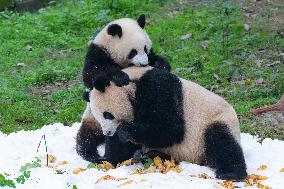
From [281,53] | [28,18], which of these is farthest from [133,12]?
[281,53]

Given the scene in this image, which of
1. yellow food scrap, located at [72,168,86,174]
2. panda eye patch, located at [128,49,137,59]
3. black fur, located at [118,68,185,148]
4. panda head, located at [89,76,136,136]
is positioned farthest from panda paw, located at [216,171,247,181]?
panda eye patch, located at [128,49,137,59]

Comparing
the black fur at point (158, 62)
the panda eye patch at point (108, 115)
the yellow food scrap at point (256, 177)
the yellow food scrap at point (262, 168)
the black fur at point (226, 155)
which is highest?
the black fur at point (158, 62)

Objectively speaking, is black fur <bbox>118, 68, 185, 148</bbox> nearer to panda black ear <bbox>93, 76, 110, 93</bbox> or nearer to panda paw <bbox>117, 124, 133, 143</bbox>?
panda paw <bbox>117, 124, 133, 143</bbox>

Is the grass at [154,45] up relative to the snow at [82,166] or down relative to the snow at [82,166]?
down

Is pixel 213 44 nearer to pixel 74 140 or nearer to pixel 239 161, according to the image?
pixel 74 140

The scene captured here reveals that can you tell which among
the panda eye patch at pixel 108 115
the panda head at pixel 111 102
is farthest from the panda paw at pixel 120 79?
the panda eye patch at pixel 108 115

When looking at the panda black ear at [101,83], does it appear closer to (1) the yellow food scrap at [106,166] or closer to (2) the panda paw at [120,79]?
(2) the panda paw at [120,79]

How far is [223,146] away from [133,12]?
799 centimetres

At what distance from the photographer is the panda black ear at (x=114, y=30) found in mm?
6660

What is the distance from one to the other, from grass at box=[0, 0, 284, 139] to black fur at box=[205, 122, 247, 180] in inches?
61.9

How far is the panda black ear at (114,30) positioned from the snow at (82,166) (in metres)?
1.39

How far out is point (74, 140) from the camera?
7.29 metres

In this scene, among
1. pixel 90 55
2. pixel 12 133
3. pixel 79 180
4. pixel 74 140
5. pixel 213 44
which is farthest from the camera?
pixel 213 44

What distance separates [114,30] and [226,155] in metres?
1.90
